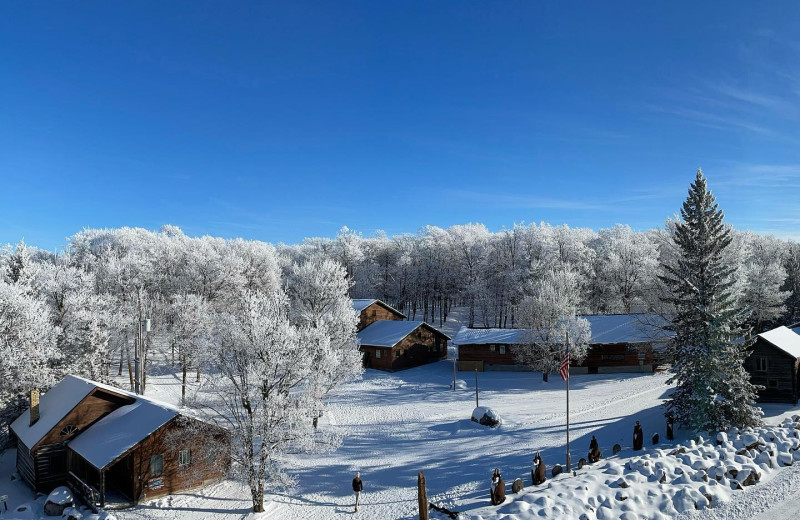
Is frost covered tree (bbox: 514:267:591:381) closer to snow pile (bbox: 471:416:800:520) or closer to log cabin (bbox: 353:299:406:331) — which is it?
log cabin (bbox: 353:299:406:331)

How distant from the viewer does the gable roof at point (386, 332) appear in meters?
50.8

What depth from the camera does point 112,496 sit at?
23.9m

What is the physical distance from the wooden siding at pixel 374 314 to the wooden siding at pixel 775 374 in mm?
38135

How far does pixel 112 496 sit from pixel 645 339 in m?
44.0

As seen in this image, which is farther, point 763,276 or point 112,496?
point 763,276

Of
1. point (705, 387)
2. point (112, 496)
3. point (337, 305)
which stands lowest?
point (112, 496)

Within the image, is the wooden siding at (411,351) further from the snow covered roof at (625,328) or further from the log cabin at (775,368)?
the log cabin at (775,368)

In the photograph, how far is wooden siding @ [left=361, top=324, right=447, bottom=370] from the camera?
50.2 m

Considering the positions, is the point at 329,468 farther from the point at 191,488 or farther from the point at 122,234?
the point at 122,234

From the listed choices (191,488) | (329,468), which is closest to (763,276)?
(329,468)

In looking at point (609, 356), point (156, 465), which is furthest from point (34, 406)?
point (609, 356)

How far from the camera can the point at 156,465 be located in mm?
23500

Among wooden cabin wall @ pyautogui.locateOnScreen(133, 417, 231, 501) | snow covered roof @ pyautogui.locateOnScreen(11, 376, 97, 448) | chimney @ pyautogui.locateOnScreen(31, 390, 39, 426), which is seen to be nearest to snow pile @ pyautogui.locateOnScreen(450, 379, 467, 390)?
wooden cabin wall @ pyautogui.locateOnScreen(133, 417, 231, 501)

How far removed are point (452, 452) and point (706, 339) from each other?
15139 mm
